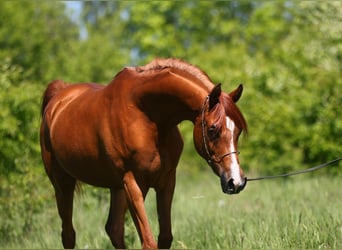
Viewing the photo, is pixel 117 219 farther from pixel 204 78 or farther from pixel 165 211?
pixel 204 78

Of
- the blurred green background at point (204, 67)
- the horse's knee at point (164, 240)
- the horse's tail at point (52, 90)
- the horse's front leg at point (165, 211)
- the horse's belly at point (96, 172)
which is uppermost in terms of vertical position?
the horse's tail at point (52, 90)

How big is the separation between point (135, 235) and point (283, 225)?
2.00 m

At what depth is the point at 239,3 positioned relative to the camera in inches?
1128

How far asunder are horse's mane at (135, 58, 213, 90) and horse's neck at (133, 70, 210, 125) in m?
0.06

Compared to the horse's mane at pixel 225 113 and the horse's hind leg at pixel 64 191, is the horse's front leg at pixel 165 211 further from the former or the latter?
the horse's hind leg at pixel 64 191

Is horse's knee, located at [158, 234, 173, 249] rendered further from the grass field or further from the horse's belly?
the horse's belly

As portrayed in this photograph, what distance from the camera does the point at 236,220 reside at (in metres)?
7.40

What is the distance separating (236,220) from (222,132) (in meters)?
2.36

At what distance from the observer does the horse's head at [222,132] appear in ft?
17.0

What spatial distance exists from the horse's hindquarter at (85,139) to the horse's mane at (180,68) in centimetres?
52

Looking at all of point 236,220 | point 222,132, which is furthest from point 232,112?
point 236,220

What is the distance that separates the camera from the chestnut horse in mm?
5293

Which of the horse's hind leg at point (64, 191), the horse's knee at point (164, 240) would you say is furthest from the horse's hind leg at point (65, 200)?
the horse's knee at point (164, 240)

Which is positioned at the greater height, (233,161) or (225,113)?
(225,113)
